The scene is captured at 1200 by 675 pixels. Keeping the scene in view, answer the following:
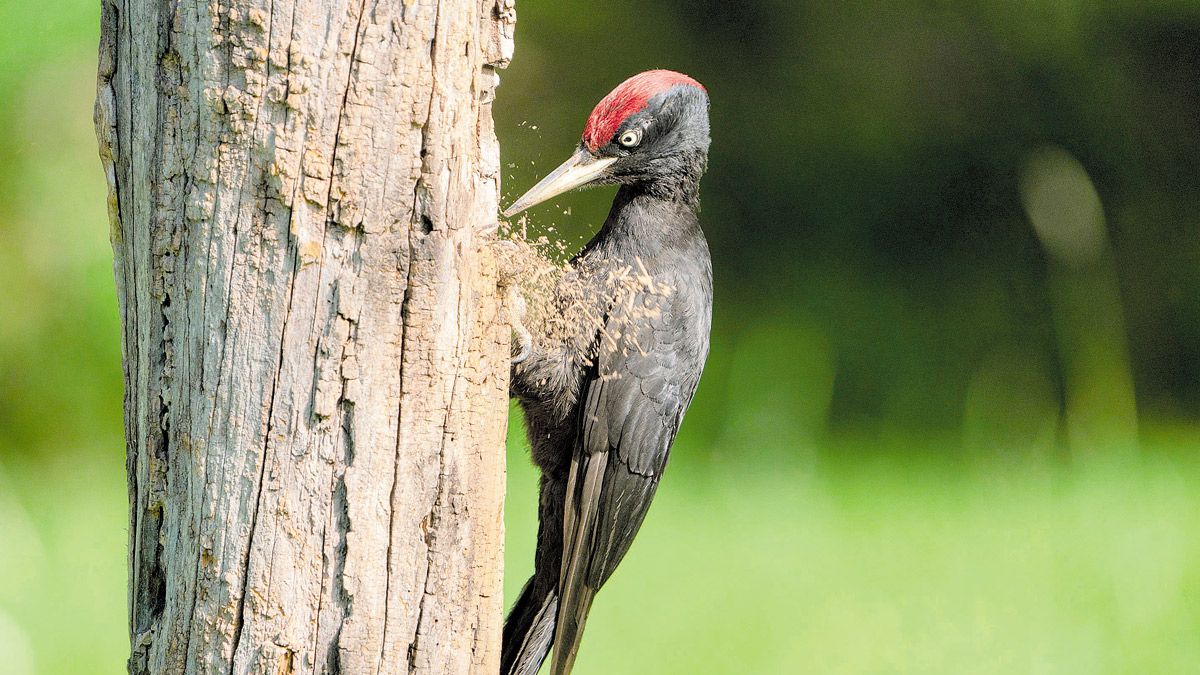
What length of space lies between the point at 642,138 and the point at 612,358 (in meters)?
0.49

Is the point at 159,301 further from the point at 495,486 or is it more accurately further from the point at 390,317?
the point at 495,486

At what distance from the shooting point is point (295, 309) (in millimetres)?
1499

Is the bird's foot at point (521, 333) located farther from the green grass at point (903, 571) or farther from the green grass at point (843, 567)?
the green grass at point (903, 571)

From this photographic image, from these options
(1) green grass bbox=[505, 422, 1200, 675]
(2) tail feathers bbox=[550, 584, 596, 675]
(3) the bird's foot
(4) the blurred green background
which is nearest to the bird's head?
(3) the bird's foot

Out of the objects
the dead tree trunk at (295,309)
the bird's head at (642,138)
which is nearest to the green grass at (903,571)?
the bird's head at (642,138)

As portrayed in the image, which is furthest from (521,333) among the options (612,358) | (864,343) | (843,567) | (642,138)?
(864,343)

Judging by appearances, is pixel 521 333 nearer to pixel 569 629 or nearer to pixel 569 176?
pixel 569 176

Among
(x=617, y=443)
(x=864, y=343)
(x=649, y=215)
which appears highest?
(x=864, y=343)

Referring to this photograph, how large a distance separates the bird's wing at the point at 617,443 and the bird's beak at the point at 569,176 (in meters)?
0.28

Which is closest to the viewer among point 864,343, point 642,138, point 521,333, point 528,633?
point 521,333

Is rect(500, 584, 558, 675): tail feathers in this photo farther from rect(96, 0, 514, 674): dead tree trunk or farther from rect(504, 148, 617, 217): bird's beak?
rect(504, 148, 617, 217): bird's beak

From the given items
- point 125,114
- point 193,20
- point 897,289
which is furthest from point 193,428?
point 897,289

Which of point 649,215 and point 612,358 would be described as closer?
point 612,358

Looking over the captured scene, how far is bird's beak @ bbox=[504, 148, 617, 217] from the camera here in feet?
7.65
